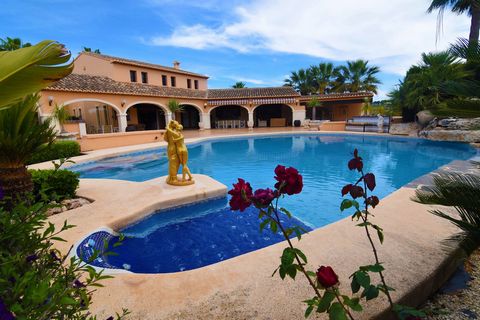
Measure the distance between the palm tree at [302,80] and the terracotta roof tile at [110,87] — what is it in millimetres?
19503

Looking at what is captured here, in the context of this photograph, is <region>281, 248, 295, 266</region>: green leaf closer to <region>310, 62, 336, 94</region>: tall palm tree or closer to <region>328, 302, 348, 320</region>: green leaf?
<region>328, 302, 348, 320</region>: green leaf

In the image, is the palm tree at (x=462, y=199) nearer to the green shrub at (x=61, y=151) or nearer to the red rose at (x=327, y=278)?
the red rose at (x=327, y=278)

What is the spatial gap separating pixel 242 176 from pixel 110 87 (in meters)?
16.9

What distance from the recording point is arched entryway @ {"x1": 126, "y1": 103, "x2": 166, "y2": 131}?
90.2 ft

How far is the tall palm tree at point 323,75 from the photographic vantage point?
3969 centimetres

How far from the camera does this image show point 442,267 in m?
2.93

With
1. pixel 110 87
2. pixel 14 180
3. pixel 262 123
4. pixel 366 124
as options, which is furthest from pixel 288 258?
pixel 262 123

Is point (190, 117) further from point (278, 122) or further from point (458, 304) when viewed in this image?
point (458, 304)

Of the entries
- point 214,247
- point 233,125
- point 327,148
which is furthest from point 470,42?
point 233,125

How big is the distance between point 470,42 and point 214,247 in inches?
180

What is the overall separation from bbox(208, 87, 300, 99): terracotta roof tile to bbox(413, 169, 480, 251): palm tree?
28143mm

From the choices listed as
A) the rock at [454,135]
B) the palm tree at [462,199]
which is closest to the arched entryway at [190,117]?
the rock at [454,135]

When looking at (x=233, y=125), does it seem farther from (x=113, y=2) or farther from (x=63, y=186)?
(x=63, y=186)

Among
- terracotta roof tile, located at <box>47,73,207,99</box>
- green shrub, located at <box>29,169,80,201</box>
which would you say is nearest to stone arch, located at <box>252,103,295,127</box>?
terracotta roof tile, located at <box>47,73,207,99</box>
